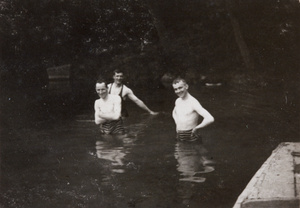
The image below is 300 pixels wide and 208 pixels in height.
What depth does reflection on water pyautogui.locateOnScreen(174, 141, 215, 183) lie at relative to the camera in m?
6.14

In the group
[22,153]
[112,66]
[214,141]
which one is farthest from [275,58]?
[22,153]

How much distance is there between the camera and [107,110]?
863 centimetres

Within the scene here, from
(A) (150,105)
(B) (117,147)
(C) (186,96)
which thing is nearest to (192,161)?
(C) (186,96)

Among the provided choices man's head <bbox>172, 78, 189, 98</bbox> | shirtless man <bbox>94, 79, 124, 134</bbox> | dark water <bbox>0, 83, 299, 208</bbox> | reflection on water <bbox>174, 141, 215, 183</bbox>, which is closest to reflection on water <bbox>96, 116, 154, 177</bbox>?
dark water <bbox>0, 83, 299, 208</bbox>

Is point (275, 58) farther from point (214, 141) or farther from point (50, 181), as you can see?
point (50, 181)

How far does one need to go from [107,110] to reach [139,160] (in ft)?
5.96

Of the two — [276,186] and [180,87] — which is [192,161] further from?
[276,186]

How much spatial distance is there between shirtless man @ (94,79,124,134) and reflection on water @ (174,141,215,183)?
4.70 ft

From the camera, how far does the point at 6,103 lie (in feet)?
52.5

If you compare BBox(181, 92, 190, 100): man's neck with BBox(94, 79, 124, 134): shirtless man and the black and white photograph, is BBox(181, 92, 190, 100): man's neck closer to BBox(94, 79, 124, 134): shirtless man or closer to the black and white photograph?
the black and white photograph

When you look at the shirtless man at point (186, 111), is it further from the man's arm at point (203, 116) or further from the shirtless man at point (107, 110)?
the shirtless man at point (107, 110)

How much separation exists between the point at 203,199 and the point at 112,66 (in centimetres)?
1873

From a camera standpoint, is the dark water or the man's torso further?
the man's torso

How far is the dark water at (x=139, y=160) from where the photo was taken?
17.8 feet
